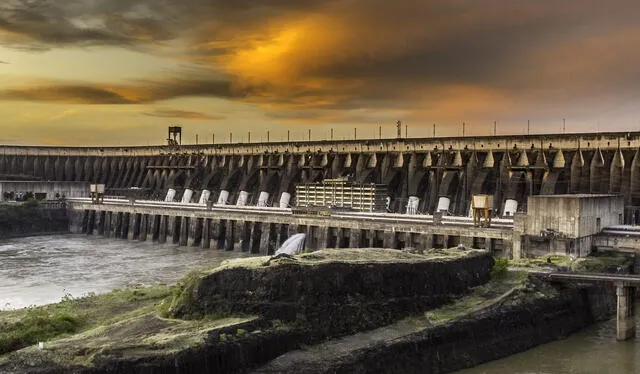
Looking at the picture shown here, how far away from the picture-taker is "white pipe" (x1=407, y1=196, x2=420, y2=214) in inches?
2474

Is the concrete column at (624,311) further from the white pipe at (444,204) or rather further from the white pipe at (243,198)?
the white pipe at (243,198)

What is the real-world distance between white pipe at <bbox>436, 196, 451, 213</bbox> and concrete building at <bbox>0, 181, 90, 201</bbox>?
50848 millimetres

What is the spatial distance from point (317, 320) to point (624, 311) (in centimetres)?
1397

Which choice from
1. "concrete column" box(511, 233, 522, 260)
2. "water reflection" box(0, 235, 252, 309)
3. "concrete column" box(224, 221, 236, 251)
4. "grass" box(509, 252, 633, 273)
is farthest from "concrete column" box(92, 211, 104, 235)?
"grass" box(509, 252, 633, 273)

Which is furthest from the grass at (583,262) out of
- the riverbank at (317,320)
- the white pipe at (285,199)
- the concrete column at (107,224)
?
the concrete column at (107,224)

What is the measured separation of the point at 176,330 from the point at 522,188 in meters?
45.4

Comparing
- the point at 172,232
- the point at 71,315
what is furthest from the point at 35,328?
the point at 172,232

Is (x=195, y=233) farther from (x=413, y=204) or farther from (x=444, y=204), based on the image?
(x=444, y=204)

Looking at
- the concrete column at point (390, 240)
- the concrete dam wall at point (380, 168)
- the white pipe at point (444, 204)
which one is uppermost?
the concrete dam wall at point (380, 168)

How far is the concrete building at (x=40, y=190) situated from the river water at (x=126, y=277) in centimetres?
1354

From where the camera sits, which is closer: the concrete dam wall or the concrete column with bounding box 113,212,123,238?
the concrete dam wall

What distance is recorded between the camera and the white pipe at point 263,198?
75.3 metres

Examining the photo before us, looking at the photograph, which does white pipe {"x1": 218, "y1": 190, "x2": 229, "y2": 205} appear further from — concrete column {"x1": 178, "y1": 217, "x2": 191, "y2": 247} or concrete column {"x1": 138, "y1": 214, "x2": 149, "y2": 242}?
concrete column {"x1": 178, "y1": 217, "x2": 191, "y2": 247}

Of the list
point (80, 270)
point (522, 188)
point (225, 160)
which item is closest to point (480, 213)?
point (522, 188)
